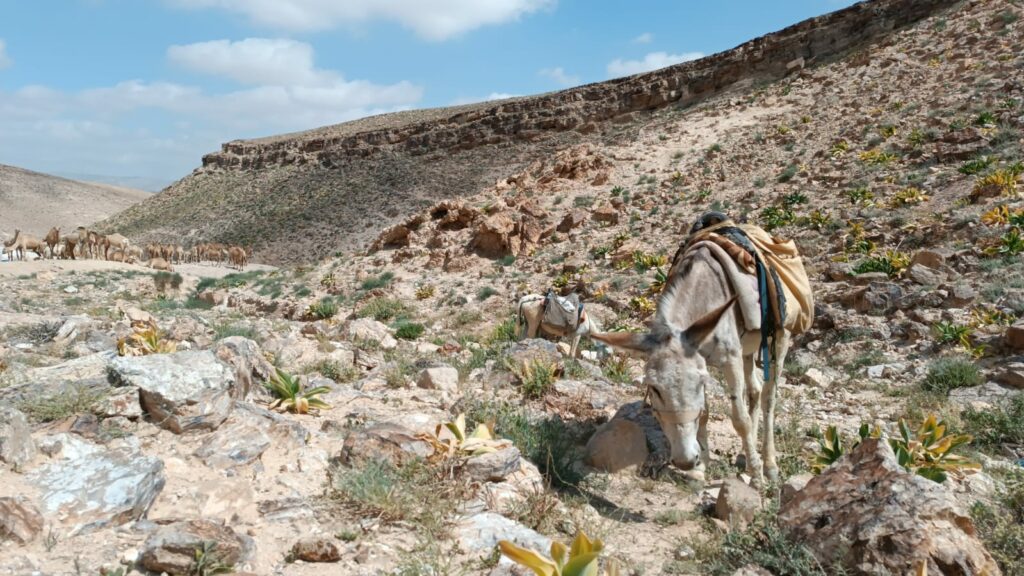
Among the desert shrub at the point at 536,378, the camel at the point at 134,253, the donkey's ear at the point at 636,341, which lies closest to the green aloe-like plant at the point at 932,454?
the donkey's ear at the point at 636,341

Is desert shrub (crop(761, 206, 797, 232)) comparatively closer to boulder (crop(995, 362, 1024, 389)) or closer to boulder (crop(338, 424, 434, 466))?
boulder (crop(995, 362, 1024, 389))

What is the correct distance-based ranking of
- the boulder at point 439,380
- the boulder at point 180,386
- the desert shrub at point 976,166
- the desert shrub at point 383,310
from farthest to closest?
the desert shrub at point 383,310
the desert shrub at point 976,166
the boulder at point 439,380
the boulder at point 180,386

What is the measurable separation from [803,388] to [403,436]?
16.9 ft

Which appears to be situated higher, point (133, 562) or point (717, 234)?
point (717, 234)

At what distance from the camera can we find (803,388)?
23.4 ft

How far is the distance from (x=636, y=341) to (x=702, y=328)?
43cm

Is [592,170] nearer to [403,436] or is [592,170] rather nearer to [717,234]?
[717,234]

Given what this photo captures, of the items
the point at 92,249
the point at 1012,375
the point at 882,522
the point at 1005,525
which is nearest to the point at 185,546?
the point at 882,522

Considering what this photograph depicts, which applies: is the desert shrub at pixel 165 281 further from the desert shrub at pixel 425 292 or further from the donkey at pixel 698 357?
the donkey at pixel 698 357

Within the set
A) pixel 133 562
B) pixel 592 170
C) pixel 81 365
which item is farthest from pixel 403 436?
pixel 592 170

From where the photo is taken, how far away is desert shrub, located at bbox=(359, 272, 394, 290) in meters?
17.3

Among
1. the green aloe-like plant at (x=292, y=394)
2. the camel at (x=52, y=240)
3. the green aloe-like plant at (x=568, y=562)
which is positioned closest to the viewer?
the green aloe-like plant at (x=568, y=562)

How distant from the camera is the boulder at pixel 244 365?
16.1 feet

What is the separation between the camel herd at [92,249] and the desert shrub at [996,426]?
92.3 ft
